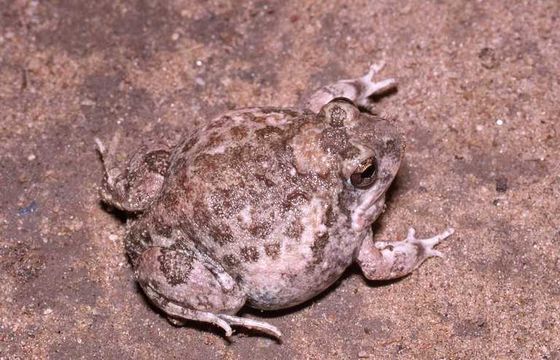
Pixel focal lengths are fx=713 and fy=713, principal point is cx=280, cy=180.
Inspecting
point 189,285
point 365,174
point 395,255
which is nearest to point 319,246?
point 365,174

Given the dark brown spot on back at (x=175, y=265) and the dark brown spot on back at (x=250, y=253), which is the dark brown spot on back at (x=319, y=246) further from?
the dark brown spot on back at (x=175, y=265)

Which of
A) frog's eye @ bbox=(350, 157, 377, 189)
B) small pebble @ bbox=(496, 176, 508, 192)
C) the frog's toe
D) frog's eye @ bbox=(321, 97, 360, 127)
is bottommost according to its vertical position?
the frog's toe

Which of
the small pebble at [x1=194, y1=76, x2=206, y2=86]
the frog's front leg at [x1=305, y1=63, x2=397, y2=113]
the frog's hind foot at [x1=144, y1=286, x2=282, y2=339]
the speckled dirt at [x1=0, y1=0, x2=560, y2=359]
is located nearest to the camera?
the frog's hind foot at [x1=144, y1=286, x2=282, y2=339]

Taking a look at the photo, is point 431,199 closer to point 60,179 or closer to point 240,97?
point 240,97

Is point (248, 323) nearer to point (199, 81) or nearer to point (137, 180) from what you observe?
point (137, 180)

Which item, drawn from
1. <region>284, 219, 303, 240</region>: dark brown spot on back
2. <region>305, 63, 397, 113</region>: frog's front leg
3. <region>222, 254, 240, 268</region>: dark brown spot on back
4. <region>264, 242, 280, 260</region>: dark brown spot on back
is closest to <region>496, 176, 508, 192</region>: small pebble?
<region>305, 63, 397, 113</region>: frog's front leg

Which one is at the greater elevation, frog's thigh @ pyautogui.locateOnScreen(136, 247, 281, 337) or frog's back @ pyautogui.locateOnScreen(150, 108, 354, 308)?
frog's back @ pyautogui.locateOnScreen(150, 108, 354, 308)

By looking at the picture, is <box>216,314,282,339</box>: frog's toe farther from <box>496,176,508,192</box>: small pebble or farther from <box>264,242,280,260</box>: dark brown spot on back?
<box>496,176,508,192</box>: small pebble

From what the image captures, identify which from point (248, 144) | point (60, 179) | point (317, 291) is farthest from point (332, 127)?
point (60, 179)
